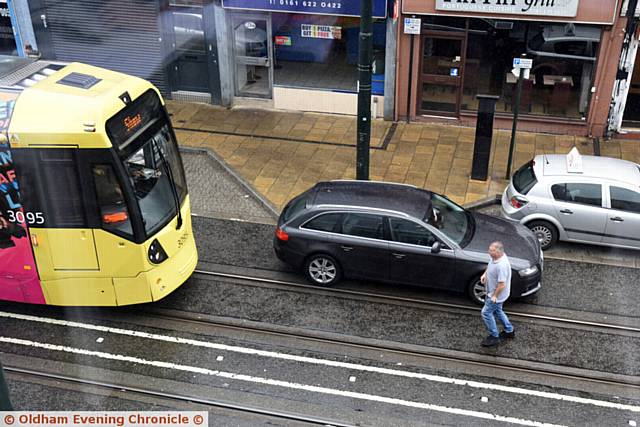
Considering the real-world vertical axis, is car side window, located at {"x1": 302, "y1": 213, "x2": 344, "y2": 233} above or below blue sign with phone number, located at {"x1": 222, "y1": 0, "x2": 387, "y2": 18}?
below

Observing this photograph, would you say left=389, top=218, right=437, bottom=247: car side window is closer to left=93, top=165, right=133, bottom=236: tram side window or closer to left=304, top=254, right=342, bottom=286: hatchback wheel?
left=304, top=254, right=342, bottom=286: hatchback wheel

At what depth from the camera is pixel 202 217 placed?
12898mm

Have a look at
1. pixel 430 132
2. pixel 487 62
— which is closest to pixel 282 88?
pixel 430 132

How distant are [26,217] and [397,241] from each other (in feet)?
16.8

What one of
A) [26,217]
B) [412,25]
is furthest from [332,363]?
[412,25]

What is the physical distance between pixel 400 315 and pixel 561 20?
26.8 feet

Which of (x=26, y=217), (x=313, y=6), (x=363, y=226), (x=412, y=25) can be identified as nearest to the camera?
(x=26, y=217)

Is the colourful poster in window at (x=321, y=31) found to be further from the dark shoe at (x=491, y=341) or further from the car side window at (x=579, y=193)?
the dark shoe at (x=491, y=341)

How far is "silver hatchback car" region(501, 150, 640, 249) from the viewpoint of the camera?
447 inches

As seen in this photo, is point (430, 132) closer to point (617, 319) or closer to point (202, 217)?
point (202, 217)

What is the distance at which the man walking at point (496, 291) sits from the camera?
9062mm

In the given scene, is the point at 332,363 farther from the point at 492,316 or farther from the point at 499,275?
the point at 499,275

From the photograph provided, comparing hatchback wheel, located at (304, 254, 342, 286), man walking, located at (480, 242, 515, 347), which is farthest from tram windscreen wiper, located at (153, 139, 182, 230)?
man walking, located at (480, 242, 515, 347)

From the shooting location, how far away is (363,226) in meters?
10.4
